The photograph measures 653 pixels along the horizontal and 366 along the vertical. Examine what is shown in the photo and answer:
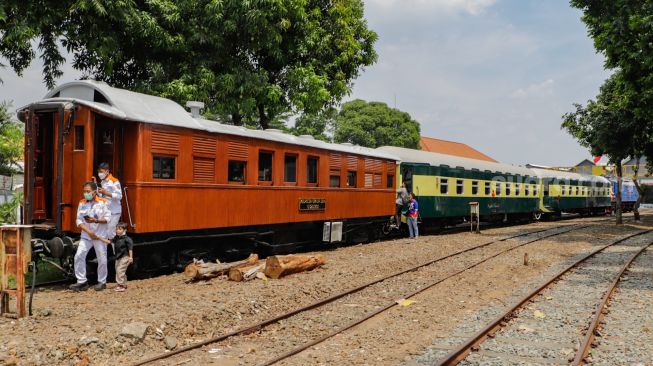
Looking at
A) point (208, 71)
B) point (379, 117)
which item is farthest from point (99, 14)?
point (379, 117)

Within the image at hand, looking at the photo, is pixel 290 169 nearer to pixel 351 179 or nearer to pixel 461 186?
pixel 351 179

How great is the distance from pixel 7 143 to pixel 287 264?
25032mm

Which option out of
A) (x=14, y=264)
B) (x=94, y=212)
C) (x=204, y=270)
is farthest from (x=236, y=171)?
(x=14, y=264)

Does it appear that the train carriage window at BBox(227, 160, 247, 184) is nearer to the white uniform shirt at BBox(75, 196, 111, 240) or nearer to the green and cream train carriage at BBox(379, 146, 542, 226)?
the white uniform shirt at BBox(75, 196, 111, 240)

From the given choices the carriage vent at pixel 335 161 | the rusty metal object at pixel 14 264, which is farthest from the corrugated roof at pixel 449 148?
the rusty metal object at pixel 14 264

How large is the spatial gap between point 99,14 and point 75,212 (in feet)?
18.8

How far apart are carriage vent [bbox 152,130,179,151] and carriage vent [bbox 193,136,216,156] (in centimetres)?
43

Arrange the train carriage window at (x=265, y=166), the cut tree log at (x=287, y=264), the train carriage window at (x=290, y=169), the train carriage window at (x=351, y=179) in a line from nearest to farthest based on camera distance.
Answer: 1. the cut tree log at (x=287, y=264)
2. the train carriage window at (x=265, y=166)
3. the train carriage window at (x=290, y=169)
4. the train carriage window at (x=351, y=179)

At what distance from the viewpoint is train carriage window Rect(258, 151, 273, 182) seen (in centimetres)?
1195

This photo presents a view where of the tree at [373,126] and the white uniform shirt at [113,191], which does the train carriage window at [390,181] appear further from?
the tree at [373,126]

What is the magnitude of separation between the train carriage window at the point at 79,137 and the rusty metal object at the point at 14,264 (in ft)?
8.22

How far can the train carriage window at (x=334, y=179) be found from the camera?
14678 millimetres

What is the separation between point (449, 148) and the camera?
74688 millimetres

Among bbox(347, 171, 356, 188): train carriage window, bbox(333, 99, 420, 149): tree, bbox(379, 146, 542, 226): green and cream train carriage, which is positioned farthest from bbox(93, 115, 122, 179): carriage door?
bbox(333, 99, 420, 149): tree
